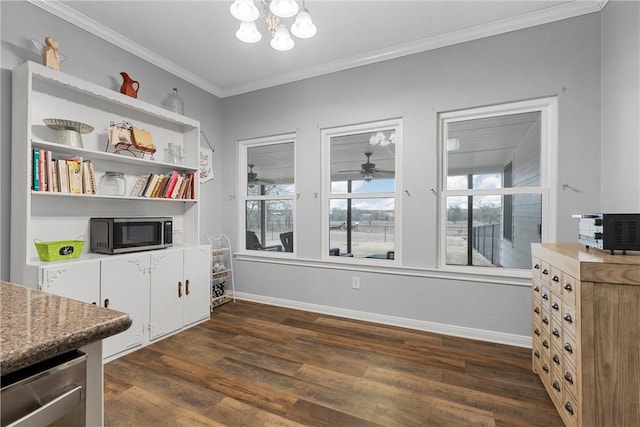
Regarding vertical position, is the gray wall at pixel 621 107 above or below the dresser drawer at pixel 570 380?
above

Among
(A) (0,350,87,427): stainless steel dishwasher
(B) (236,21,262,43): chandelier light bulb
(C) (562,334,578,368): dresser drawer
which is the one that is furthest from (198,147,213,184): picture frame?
(C) (562,334,578,368): dresser drawer

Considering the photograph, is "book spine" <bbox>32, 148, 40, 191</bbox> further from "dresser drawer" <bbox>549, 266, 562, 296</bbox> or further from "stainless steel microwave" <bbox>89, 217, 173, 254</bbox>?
"dresser drawer" <bbox>549, 266, 562, 296</bbox>

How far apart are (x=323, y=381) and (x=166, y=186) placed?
7.68 feet

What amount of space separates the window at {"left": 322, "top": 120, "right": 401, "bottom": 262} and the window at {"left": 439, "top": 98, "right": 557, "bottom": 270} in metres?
0.52

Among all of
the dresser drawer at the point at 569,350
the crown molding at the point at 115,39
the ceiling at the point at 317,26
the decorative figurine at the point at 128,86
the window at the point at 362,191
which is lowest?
the dresser drawer at the point at 569,350

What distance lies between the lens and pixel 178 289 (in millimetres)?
2928

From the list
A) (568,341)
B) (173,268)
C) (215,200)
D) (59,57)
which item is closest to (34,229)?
(173,268)

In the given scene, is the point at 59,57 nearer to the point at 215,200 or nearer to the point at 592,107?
the point at 215,200

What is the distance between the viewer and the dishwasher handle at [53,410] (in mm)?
525

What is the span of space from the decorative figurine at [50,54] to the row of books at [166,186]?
105cm

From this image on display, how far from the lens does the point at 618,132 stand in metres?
2.13

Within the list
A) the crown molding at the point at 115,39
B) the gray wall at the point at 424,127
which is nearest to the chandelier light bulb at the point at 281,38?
the gray wall at the point at 424,127

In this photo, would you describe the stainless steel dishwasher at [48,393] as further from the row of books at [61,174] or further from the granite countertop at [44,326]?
the row of books at [61,174]

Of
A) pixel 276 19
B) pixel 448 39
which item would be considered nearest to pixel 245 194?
pixel 276 19
